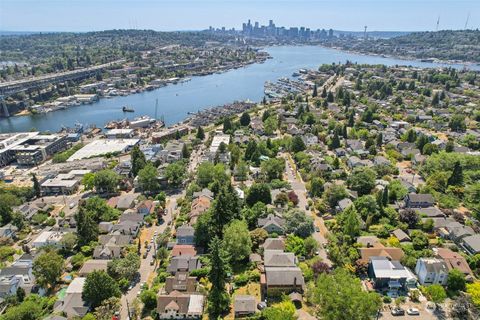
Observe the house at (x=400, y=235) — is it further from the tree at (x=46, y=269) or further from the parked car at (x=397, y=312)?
the tree at (x=46, y=269)

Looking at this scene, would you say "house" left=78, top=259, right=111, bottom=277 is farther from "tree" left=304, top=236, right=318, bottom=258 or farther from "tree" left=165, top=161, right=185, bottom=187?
"tree" left=304, top=236, right=318, bottom=258

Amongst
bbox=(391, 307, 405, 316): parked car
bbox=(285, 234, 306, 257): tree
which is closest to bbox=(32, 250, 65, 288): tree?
bbox=(285, 234, 306, 257): tree

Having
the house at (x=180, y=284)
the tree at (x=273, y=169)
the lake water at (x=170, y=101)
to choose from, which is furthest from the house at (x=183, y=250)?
the lake water at (x=170, y=101)

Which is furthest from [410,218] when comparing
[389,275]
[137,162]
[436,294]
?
[137,162]

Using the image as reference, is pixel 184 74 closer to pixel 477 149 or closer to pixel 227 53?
pixel 227 53

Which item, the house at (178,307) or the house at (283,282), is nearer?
the house at (178,307)

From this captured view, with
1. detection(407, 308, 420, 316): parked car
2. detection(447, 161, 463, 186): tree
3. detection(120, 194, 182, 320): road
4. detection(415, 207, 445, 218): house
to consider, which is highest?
detection(447, 161, 463, 186): tree
